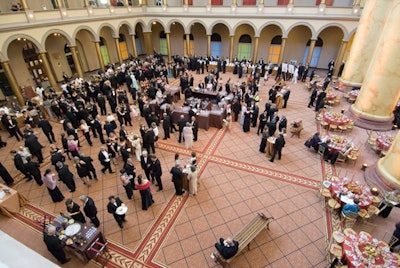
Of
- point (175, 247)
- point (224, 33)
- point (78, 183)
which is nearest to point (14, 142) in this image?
point (78, 183)

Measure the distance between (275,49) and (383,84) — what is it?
1412 centimetres

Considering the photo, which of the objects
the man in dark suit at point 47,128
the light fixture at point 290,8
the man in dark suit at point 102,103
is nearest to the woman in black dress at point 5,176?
the man in dark suit at point 47,128

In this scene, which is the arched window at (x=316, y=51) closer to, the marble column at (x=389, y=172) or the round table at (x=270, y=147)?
the round table at (x=270, y=147)

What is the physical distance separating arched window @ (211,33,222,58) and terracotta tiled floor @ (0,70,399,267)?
652 inches

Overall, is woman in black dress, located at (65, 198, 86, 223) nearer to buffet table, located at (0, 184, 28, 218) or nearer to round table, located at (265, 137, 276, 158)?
buffet table, located at (0, 184, 28, 218)

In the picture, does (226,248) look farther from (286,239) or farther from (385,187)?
(385,187)

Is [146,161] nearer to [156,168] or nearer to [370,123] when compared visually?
[156,168]

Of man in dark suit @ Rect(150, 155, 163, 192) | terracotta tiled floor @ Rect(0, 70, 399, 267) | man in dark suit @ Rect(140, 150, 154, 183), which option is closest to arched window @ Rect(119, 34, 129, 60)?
terracotta tiled floor @ Rect(0, 70, 399, 267)

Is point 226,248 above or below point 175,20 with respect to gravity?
below

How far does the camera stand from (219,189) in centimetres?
798

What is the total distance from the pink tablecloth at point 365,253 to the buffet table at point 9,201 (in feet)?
31.2

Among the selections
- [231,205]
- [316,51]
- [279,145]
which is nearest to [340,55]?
[316,51]

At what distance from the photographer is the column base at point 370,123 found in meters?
10.4

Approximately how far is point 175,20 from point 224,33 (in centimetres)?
521
